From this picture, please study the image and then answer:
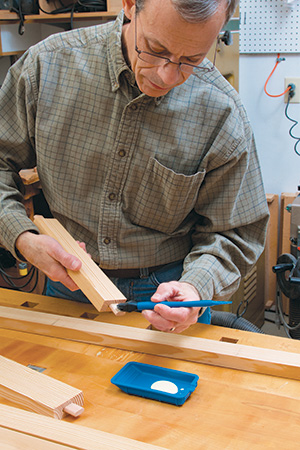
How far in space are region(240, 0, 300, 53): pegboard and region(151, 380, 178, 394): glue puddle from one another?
2.57 meters

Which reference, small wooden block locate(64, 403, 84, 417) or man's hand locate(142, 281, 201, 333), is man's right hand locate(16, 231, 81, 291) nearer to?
man's hand locate(142, 281, 201, 333)

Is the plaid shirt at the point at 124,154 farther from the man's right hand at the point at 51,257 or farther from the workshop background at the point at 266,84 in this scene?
the workshop background at the point at 266,84

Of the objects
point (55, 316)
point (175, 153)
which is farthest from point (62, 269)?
point (175, 153)

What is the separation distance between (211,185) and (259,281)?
6.50ft

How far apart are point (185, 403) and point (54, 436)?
250 millimetres

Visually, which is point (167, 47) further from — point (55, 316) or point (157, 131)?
point (55, 316)

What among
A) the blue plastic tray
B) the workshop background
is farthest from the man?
the workshop background

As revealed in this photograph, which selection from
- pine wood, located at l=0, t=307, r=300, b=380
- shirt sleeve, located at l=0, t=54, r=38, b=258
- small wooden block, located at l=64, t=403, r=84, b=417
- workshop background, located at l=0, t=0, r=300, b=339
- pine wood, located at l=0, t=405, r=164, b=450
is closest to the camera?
pine wood, located at l=0, t=405, r=164, b=450

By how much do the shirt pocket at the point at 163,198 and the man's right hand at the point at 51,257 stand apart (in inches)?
10.1

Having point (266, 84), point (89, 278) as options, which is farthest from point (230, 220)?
point (266, 84)

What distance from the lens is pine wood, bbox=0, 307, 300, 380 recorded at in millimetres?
984

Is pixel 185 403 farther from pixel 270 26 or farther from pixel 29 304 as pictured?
pixel 270 26

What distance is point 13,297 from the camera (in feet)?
4.39

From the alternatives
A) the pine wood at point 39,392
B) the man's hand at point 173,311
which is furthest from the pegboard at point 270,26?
the pine wood at point 39,392
